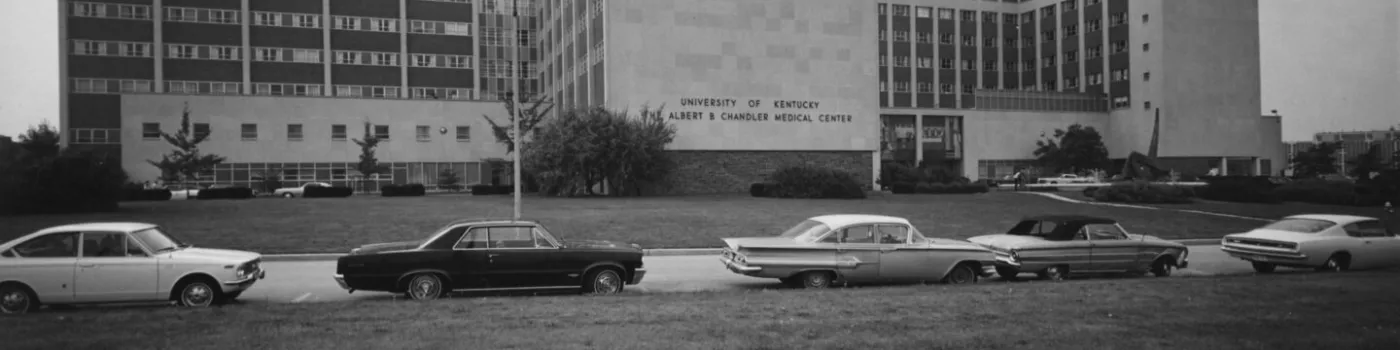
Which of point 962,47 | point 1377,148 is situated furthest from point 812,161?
point 962,47

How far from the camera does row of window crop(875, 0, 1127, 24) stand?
94.9 metres

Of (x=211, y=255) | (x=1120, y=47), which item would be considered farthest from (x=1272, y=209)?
(x=1120, y=47)

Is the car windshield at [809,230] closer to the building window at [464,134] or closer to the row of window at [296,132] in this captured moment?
the row of window at [296,132]

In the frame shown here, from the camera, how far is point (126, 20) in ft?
232

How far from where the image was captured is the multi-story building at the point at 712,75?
52625 millimetres

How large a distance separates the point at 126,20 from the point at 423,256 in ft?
236

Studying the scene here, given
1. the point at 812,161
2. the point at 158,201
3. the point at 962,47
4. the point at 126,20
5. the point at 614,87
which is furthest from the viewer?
the point at 962,47

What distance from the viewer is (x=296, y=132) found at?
6531 cm

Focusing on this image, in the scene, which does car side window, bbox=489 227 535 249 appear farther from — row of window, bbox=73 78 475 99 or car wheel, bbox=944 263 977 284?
row of window, bbox=73 78 475 99

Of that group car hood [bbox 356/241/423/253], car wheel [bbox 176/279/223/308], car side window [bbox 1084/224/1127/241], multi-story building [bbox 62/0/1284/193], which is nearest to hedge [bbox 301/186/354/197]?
multi-story building [bbox 62/0/1284/193]

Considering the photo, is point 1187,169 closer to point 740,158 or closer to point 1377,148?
point 1377,148

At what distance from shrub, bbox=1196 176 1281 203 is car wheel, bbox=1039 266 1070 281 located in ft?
124

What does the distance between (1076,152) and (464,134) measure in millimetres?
54582

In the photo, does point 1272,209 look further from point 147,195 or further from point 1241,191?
point 147,195
